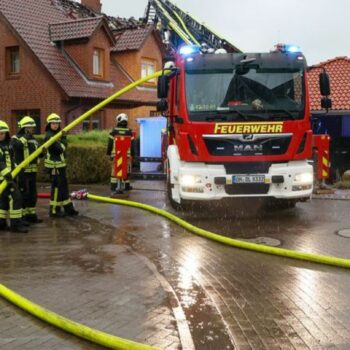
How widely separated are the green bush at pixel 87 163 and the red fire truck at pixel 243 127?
6380mm

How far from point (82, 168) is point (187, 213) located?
230 inches

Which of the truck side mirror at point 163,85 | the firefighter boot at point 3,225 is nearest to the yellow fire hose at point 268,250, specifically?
the truck side mirror at point 163,85

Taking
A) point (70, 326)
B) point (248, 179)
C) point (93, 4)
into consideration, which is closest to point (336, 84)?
point (248, 179)

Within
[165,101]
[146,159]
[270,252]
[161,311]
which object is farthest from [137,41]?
[161,311]

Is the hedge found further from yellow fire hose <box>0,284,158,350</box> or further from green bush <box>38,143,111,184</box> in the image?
yellow fire hose <box>0,284,158,350</box>

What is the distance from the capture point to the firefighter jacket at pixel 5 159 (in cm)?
850

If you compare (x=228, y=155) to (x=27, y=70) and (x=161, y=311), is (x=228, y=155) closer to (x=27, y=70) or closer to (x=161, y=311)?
(x=161, y=311)

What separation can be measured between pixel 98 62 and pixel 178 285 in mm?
19144

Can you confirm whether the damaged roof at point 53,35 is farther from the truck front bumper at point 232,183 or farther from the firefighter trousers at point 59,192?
the truck front bumper at point 232,183

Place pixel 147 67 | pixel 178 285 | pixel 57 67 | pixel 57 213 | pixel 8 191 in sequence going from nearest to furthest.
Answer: pixel 178 285 < pixel 8 191 < pixel 57 213 < pixel 57 67 < pixel 147 67

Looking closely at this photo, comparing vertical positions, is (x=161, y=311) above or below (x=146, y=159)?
below

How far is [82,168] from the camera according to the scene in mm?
15805

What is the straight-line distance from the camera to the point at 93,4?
98.2ft

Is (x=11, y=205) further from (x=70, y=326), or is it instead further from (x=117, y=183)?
(x=117, y=183)
